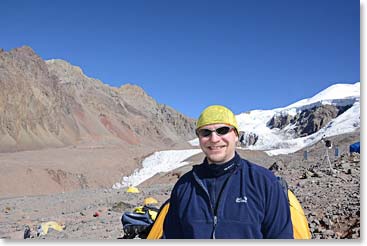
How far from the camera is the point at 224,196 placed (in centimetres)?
154

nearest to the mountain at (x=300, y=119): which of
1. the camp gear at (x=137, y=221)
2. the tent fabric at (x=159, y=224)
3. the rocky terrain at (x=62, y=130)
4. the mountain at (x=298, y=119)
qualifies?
the mountain at (x=298, y=119)

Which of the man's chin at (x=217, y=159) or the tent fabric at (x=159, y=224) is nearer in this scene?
the man's chin at (x=217, y=159)

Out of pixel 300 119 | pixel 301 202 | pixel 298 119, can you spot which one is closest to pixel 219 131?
pixel 301 202

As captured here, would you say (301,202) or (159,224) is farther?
(301,202)

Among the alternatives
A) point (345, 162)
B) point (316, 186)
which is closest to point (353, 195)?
point (316, 186)

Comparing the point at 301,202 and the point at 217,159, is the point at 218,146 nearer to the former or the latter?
the point at 217,159

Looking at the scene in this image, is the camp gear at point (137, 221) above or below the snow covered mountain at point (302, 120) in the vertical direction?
below

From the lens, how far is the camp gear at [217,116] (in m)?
1.62

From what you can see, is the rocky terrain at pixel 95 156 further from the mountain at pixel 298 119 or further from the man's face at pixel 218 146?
the man's face at pixel 218 146

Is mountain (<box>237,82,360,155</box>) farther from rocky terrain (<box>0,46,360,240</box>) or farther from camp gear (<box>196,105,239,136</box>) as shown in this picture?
camp gear (<box>196,105,239,136</box>)

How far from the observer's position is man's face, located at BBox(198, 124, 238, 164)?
160 cm

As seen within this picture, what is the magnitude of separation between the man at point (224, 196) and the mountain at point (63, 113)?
27851 mm

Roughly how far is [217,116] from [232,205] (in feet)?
1.14

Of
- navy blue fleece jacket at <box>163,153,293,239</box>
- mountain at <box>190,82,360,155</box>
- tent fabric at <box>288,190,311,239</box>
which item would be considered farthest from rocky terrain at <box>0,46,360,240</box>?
navy blue fleece jacket at <box>163,153,293,239</box>
